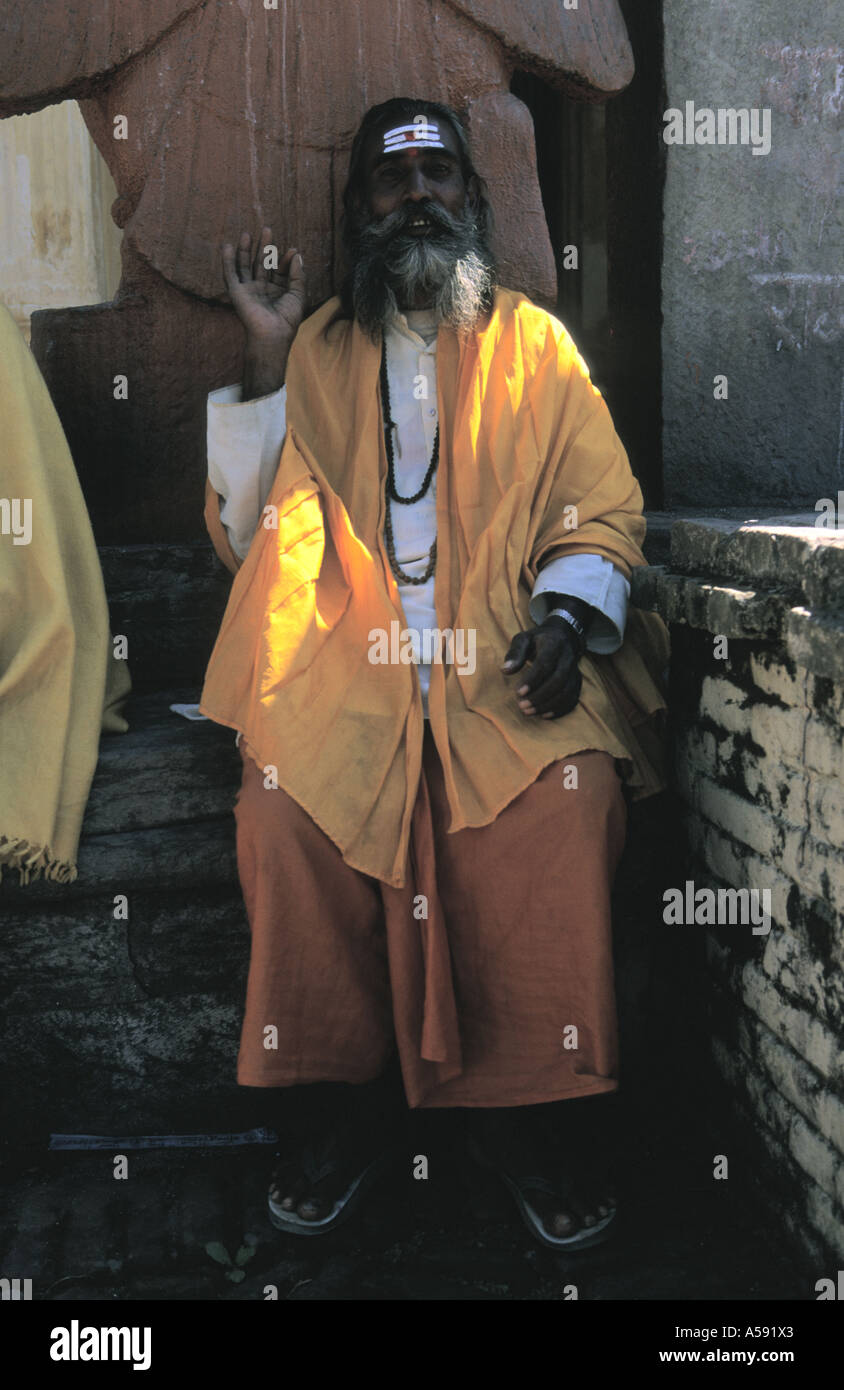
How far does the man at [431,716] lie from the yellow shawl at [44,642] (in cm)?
33

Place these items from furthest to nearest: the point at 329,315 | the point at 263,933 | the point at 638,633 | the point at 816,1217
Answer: the point at 329,315
the point at 638,633
the point at 263,933
the point at 816,1217

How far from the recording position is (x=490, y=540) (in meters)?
2.77

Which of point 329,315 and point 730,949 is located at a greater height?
point 329,315

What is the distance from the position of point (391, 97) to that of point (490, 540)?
4.74 feet

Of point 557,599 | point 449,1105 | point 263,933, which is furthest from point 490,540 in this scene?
point 449,1105

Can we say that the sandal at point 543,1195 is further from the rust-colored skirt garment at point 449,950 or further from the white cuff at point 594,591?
the white cuff at point 594,591

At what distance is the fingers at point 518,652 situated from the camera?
2562 millimetres

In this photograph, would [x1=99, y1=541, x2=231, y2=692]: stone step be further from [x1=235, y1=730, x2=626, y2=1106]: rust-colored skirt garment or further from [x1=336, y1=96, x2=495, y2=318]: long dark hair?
[x1=235, y1=730, x2=626, y2=1106]: rust-colored skirt garment

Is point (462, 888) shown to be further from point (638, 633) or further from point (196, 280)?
point (196, 280)

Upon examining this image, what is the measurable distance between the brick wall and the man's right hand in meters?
1.01

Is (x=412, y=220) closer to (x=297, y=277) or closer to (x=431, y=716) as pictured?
(x=297, y=277)

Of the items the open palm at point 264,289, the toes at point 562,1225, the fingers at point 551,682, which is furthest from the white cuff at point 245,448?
the toes at point 562,1225

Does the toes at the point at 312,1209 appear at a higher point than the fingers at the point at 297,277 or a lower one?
lower

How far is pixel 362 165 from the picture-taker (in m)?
3.25
